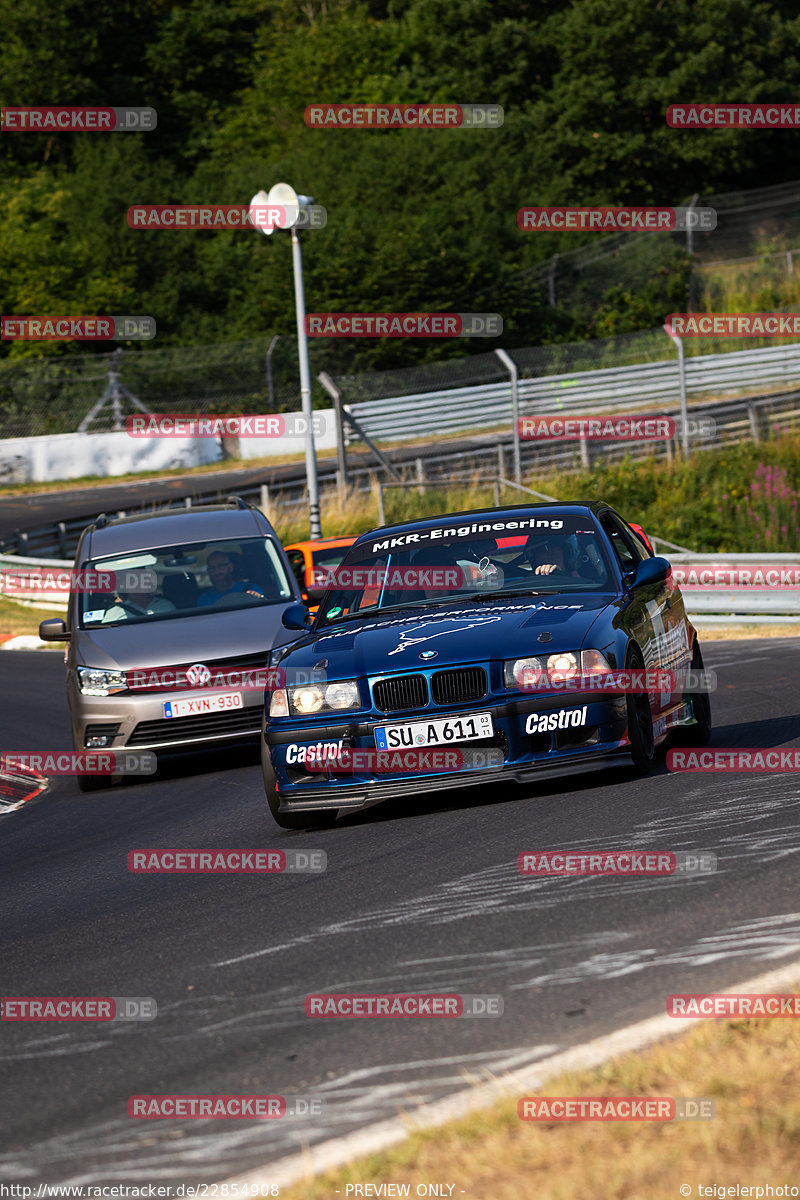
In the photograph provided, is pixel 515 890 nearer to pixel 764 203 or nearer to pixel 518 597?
pixel 518 597

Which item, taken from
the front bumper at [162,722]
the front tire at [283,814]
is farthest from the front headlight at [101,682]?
the front tire at [283,814]

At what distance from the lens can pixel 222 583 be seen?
40.9 feet

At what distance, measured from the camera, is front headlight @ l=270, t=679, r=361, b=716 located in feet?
25.9

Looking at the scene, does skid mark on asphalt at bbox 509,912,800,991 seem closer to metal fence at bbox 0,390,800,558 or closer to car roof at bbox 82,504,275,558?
car roof at bbox 82,504,275,558

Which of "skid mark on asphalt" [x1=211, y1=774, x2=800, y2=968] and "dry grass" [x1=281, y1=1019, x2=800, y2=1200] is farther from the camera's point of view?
"skid mark on asphalt" [x1=211, y1=774, x2=800, y2=968]

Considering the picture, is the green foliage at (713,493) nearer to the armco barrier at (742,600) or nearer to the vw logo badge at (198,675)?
the armco barrier at (742,600)

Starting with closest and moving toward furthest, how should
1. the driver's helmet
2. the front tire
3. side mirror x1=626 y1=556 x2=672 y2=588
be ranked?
the front tire → side mirror x1=626 y1=556 x2=672 y2=588 → the driver's helmet

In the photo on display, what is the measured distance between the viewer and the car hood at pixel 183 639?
11.3 meters

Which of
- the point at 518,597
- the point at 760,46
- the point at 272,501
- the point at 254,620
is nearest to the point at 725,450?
the point at 272,501

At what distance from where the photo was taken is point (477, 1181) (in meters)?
3.38

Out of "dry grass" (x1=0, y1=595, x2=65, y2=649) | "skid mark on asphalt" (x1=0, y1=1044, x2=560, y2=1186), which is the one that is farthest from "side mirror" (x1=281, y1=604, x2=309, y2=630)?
"dry grass" (x1=0, y1=595, x2=65, y2=649)

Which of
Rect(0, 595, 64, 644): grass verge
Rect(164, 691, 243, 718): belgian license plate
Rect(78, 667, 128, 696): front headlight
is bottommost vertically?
Rect(0, 595, 64, 644): grass verge

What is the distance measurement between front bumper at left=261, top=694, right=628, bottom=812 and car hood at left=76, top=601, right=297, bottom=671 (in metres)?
3.42

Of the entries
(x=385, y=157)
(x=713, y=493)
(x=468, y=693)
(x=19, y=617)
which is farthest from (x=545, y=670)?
(x=385, y=157)
